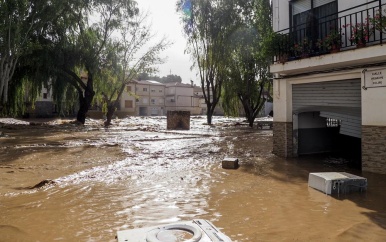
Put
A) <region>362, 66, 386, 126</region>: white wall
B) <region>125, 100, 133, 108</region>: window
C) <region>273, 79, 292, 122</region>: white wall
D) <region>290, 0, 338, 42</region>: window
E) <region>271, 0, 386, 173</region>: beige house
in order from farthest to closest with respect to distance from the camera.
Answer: <region>125, 100, 133, 108</region>: window → <region>273, 79, 292, 122</region>: white wall → <region>290, 0, 338, 42</region>: window → <region>271, 0, 386, 173</region>: beige house → <region>362, 66, 386, 126</region>: white wall

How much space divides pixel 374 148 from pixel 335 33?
11.2 ft

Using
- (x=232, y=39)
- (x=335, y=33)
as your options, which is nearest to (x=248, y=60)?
(x=232, y=39)

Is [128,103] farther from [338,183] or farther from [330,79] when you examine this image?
[338,183]

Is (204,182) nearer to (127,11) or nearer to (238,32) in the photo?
(238,32)

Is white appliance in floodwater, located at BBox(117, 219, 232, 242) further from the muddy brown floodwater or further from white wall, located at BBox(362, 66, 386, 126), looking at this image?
white wall, located at BBox(362, 66, 386, 126)

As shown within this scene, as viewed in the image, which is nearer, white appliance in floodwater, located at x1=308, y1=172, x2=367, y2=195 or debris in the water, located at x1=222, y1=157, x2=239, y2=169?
white appliance in floodwater, located at x1=308, y1=172, x2=367, y2=195

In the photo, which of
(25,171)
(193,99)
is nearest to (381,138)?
(25,171)

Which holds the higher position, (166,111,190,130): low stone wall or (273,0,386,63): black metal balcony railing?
(273,0,386,63): black metal balcony railing

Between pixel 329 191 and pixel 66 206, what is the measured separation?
5053 millimetres

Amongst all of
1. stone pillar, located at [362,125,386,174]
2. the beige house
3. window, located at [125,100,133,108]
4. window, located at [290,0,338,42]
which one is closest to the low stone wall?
the beige house

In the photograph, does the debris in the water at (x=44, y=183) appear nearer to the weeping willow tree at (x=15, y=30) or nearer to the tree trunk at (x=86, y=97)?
the weeping willow tree at (x=15, y=30)

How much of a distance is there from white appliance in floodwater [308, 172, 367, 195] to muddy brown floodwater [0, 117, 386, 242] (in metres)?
0.17

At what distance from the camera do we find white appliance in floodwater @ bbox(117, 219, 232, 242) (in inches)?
130

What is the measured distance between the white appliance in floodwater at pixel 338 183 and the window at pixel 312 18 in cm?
494
